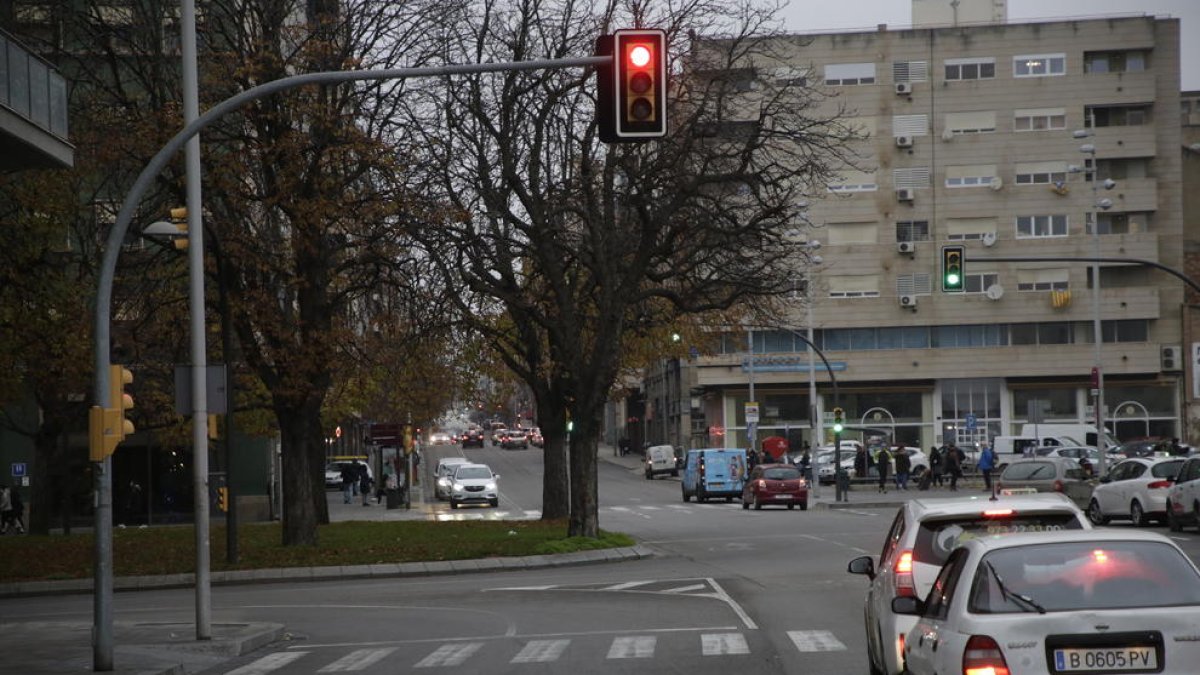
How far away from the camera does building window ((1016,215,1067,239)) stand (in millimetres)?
82062

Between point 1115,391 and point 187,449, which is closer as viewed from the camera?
point 187,449

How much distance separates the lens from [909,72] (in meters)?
82.5

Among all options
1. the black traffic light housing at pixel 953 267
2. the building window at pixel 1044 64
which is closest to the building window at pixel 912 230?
the building window at pixel 1044 64

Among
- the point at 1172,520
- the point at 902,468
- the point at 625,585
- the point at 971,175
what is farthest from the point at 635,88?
the point at 971,175

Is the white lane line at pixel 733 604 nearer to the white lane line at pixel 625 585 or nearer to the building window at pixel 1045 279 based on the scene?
the white lane line at pixel 625 585

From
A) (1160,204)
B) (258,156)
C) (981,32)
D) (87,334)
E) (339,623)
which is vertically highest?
(981,32)

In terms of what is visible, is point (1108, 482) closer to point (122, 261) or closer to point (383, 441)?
point (122, 261)

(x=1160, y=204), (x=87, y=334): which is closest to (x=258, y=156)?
(x=87, y=334)

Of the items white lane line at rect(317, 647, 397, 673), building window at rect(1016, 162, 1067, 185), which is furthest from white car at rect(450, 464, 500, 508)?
white lane line at rect(317, 647, 397, 673)

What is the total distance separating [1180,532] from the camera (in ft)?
110

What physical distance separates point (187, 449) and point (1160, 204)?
51258 millimetres

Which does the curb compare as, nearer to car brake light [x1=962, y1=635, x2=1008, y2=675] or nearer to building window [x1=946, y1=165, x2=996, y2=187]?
car brake light [x1=962, y1=635, x2=1008, y2=675]

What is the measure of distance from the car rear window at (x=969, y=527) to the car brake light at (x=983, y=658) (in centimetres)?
322

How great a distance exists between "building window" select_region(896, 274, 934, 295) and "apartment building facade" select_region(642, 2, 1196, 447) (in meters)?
0.10
